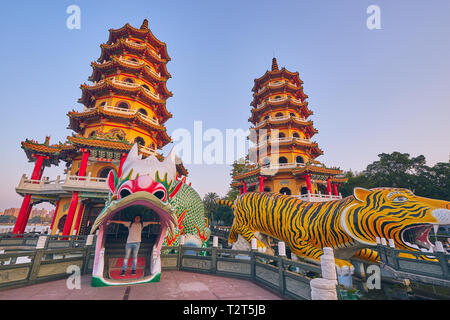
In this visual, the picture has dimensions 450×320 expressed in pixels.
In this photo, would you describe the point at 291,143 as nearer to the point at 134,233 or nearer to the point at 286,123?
the point at 286,123

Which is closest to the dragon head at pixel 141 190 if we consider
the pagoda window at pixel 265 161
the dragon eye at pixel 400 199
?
the dragon eye at pixel 400 199

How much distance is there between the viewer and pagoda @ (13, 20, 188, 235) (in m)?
11.0

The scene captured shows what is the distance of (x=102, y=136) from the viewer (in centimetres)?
1169

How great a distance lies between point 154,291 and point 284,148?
51.3 feet

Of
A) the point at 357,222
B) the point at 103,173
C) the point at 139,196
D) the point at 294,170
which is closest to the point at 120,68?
the point at 103,173

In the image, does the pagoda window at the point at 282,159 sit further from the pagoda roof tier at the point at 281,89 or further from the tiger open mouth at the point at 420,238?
the tiger open mouth at the point at 420,238

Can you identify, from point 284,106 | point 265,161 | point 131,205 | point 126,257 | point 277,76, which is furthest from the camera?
point 277,76

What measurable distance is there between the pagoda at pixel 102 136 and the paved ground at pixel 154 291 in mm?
7099

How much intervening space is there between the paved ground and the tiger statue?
2373 millimetres

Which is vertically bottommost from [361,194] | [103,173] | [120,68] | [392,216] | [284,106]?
[392,216]

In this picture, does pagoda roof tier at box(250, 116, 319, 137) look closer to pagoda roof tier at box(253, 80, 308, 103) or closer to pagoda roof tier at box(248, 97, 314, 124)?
pagoda roof tier at box(248, 97, 314, 124)
